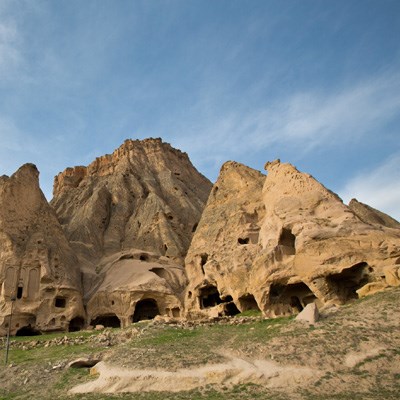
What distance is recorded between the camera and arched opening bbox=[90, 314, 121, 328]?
Result: 36.4 m

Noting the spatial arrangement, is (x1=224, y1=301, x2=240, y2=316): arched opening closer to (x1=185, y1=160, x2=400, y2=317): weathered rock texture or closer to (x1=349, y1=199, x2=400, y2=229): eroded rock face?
(x1=185, y1=160, x2=400, y2=317): weathered rock texture

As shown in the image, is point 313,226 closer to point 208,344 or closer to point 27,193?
point 208,344

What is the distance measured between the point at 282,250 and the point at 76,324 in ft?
61.7

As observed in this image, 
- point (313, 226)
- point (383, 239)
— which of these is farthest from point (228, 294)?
point (383, 239)

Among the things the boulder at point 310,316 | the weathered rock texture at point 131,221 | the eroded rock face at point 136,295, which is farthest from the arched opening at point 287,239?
the weathered rock texture at point 131,221

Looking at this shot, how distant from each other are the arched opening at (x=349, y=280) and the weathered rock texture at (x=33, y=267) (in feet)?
67.2

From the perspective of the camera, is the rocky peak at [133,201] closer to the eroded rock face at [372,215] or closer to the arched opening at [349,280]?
the eroded rock face at [372,215]

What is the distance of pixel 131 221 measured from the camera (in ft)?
181

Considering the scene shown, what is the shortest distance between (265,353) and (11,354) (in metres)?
14.7

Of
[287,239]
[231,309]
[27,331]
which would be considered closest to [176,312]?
[231,309]

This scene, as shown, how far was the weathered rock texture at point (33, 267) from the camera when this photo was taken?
32.5 meters

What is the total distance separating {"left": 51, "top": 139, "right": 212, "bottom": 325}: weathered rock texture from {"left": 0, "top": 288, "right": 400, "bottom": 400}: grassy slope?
1620cm

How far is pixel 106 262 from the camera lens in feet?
143

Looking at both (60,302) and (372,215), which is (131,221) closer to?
(60,302)
